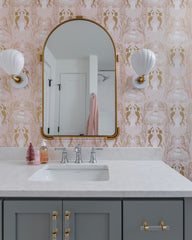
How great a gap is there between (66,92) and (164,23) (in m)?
0.94

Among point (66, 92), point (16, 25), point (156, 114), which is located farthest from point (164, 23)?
point (16, 25)

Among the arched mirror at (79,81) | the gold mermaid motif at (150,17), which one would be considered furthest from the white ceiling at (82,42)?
the gold mermaid motif at (150,17)

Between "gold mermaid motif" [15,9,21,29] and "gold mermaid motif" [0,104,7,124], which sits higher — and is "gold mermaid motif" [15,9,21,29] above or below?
above

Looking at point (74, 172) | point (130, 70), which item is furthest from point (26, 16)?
point (74, 172)

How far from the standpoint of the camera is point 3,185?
100 centimetres

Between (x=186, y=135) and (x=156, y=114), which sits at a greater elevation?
(x=156, y=114)
